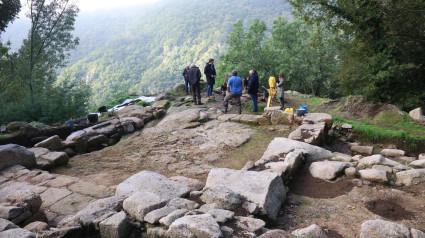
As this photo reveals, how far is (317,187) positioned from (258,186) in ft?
4.34

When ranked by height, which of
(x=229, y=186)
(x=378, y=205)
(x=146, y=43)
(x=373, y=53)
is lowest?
(x=378, y=205)

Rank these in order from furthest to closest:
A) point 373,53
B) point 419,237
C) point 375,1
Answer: point 373,53, point 375,1, point 419,237

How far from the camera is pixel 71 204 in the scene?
434cm

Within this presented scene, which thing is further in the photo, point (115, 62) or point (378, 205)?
point (115, 62)

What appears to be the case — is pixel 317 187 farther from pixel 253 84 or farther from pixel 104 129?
pixel 104 129

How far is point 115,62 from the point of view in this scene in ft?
390

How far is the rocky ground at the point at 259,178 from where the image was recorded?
11.6 ft

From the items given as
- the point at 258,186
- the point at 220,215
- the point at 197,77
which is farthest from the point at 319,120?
the point at 220,215

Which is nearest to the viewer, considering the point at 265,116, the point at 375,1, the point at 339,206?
the point at 339,206

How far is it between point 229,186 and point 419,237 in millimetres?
2328

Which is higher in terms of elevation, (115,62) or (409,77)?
(115,62)

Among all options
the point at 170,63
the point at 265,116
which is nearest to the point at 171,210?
the point at 265,116

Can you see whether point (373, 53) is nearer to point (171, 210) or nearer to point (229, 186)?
point (229, 186)

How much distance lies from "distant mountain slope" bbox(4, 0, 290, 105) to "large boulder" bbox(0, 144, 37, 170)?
213ft
